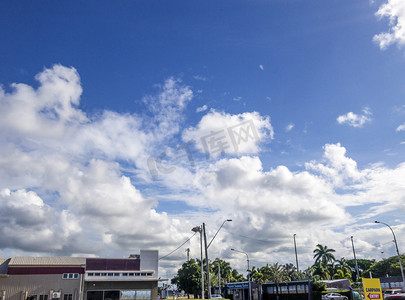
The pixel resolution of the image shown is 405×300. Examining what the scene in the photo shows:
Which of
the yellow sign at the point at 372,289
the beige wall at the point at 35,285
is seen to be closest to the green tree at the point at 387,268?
the yellow sign at the point at 372,289

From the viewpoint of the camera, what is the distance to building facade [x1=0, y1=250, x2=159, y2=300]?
45.9 m

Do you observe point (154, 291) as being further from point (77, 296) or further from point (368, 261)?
point (368, 261)

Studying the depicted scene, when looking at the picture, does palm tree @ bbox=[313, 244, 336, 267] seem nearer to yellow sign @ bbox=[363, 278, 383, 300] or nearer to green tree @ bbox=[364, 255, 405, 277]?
green tree @ bbox=[364, 255, 405, 277]

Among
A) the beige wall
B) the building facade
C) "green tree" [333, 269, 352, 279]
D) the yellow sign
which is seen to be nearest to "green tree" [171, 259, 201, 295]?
the building facade

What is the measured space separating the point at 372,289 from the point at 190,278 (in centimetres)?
5980

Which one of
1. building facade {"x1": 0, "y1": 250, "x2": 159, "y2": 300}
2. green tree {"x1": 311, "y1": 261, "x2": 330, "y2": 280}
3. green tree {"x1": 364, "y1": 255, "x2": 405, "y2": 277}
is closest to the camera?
building facade {"x1": 0, "y1": 250, "x2": 159, "y2": 300}

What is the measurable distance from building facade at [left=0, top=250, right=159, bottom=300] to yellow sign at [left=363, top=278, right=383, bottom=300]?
38.0 meters

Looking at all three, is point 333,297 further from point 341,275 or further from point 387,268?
point 387,268

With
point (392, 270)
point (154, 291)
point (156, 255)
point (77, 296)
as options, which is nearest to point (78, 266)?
point (77, 296)

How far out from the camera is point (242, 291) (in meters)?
56.6

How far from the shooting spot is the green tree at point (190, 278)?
250ft

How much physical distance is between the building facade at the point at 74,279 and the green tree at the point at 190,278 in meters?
18.7

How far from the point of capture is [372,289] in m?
23.2

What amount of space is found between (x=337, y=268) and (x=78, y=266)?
234 ft
